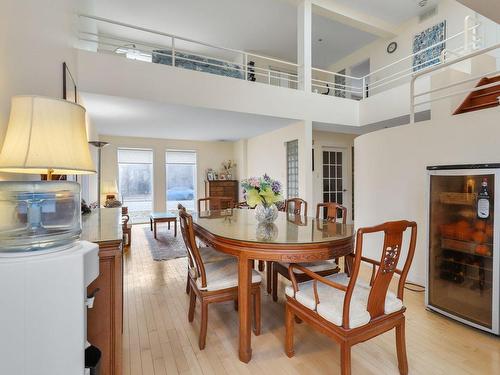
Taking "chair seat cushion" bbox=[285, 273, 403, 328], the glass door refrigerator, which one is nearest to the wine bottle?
the glass door refrigerator

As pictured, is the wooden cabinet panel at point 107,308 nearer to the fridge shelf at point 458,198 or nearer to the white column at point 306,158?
the fridge shelf at point 458,198

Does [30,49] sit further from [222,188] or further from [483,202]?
[222,188]

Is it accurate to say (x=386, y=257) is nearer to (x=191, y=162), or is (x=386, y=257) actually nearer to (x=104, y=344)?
(x=104, y=344)

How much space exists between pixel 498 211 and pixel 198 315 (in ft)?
8.42

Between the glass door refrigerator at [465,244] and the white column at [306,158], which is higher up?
the white column at [306,158]

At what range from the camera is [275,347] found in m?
1.88

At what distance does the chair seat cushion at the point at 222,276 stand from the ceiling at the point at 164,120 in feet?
8.88

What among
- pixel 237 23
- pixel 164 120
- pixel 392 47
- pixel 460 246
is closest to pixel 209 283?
pixel 460 246

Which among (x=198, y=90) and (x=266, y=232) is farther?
(x=198, y=90)

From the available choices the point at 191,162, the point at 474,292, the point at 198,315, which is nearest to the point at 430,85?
the point at 474,292

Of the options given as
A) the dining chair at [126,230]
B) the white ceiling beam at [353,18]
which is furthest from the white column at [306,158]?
the dining chair at [126,230]

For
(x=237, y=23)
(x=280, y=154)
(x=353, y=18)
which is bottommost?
(x=280, y=154)

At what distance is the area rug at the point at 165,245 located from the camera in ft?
13.5

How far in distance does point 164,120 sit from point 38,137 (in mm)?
4165
